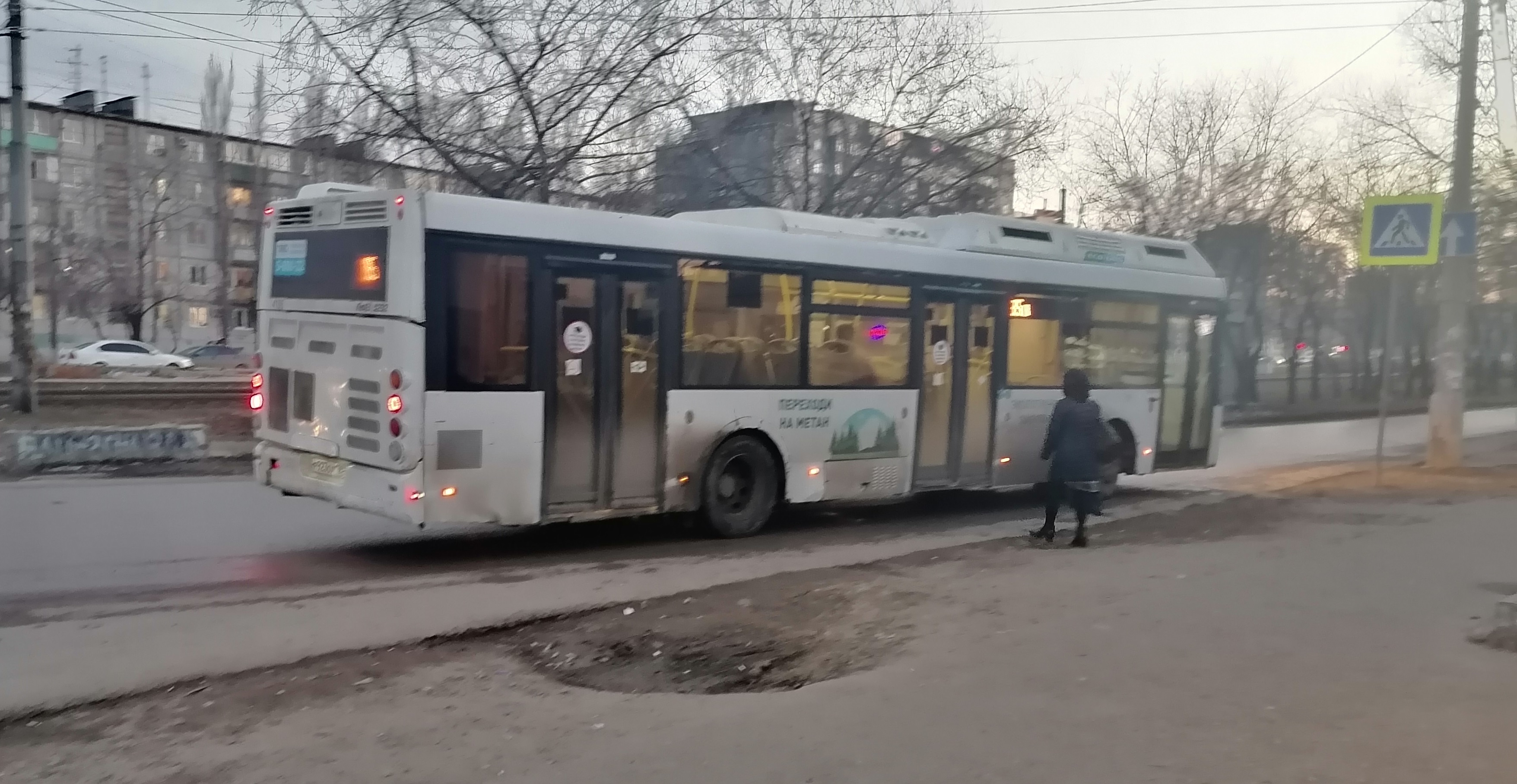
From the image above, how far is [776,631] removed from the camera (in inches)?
294

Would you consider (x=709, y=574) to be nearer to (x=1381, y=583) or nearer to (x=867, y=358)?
(x=867, y=358)

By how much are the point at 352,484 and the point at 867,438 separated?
16.7ft

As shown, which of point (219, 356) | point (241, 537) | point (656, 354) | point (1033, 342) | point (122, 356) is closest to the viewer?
point (656, 354)

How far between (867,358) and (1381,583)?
197 inches

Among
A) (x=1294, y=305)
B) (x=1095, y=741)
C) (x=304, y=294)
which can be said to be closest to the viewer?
(x=1095, y=741)

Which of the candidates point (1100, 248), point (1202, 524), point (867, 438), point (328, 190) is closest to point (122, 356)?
point (328, 190)

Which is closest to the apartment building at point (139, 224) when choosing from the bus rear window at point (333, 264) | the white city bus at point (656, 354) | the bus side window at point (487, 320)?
the bus rear window at point (333, 264)

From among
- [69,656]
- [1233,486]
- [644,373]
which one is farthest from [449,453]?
[1233,486]

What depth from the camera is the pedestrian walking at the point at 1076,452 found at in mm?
10867

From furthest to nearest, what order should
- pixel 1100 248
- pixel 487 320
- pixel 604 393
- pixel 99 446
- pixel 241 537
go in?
1. pixel 99 446
2. pixel 1100 248
3. pixel 241 537
4. pixel 604 393
5. pixel 487 320

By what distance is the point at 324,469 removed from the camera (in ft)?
31.3

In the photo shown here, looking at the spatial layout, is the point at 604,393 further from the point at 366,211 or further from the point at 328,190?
the point at 328,190

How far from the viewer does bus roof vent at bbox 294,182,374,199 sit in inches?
372

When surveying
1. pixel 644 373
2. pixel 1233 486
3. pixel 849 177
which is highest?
pixel 849 177
